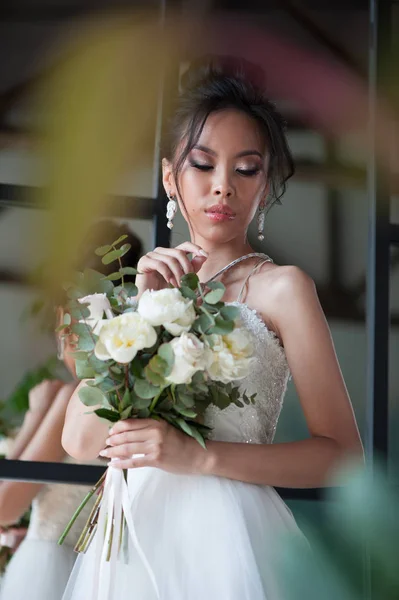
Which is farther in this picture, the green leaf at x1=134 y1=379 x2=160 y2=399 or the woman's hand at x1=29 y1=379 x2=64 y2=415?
the woman's hand at x1=29 y1=379 x2=64 y2=415

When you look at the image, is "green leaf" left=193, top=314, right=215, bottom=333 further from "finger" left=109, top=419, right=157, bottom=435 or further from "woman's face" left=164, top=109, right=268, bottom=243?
"woman's face" left=164, top=109, right=268, bottom=243

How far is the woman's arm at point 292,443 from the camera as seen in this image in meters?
1.23

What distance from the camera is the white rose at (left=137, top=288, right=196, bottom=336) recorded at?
3.74ft

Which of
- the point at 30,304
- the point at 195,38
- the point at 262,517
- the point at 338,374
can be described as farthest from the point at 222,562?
the point at 195,38

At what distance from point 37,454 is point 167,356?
1.28 meters

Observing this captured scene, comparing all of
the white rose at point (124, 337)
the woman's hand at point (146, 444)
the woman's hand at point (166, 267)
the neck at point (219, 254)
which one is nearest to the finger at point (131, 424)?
the woman's hand at point (146, 444)

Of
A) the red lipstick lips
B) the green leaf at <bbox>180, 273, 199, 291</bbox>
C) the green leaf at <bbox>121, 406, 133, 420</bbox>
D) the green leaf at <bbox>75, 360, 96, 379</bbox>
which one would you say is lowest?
the green leaf at <bbox>121, 406, 133, 420</bbox>

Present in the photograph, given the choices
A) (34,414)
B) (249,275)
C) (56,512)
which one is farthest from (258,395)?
(34,414)

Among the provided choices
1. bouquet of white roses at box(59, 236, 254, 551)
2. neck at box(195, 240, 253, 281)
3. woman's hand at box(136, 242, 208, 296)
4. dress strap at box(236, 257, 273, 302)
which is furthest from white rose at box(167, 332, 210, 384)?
neck at box(195, 240, 253, 281)

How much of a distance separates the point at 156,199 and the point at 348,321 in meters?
0.81

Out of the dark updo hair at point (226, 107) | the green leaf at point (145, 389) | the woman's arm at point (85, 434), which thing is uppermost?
the dark updo hair at point (226, 107)

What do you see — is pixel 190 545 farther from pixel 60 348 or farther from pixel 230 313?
pixel 60 348

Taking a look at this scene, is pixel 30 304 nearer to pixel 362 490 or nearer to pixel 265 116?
pixel 265 116

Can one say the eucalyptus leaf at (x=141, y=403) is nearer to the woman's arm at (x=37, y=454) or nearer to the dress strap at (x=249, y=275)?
the dress strap at (x=249, y=275)
